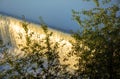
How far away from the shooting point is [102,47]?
1.49 m

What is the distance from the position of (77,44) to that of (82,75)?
0.55ft

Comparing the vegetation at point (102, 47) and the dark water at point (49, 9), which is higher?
the dark water at point (49, 9)

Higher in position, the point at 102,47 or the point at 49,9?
the point at 49,9

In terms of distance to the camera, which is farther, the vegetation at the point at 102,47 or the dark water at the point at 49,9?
the dark water at the point at 49,9

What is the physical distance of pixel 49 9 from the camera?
11.3ft

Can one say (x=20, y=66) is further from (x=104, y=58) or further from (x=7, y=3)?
(x=7, y=3)

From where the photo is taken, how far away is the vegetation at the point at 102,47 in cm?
148

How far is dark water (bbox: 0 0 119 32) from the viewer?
301cm

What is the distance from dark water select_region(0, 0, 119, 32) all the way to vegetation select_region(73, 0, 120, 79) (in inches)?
49.3

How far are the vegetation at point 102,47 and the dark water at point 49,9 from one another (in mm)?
1253

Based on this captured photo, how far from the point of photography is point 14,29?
3314mm

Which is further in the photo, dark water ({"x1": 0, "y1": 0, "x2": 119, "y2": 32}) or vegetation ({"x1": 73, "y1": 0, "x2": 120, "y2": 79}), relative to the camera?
dark water ({"x1": 0, "y1": 0, "x2": 119, "y2": 32})

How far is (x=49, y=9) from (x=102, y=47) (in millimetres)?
2036

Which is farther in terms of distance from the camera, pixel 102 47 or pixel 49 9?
pixel 49 9
